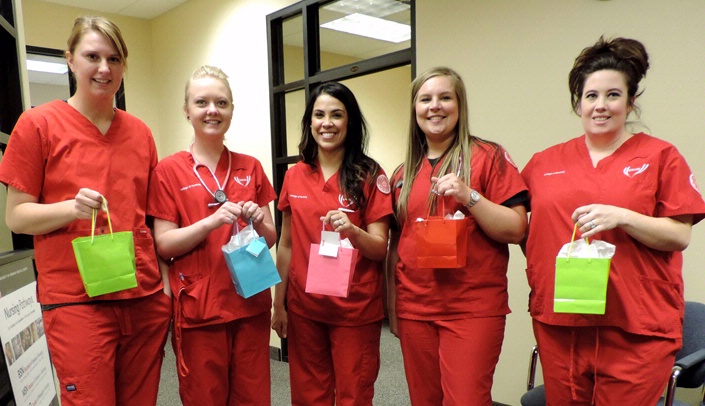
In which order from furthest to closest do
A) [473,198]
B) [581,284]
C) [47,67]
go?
1. [47,67]
2. [473,198]
3. [581,284]

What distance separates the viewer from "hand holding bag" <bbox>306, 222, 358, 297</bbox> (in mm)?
1512

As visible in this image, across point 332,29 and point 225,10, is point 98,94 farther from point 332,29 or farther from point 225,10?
point 332,29

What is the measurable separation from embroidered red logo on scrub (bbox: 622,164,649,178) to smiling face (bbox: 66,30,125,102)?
1428 millimetres

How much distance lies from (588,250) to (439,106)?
62 centimetres

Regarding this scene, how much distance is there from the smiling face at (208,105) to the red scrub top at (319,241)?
0.35 meters

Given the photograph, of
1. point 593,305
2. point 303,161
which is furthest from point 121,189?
point 593,305

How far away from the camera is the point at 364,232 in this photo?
5.17 ft

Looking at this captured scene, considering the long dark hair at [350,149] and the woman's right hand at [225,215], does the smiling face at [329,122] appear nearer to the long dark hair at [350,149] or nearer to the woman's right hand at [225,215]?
the long dark hair at [350,149]

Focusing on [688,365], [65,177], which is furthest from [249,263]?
[688,365]

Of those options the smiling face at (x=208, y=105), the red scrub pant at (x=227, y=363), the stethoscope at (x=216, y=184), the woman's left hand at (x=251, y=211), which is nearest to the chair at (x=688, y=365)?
the red scrub pant at (x=227, y=363)

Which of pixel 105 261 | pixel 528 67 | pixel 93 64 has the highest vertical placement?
pixel 528 67

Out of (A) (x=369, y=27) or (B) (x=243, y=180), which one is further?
(A) (x=369, y=27)

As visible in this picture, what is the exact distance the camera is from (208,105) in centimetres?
155

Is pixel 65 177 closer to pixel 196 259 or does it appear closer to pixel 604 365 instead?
pixel 196 259
